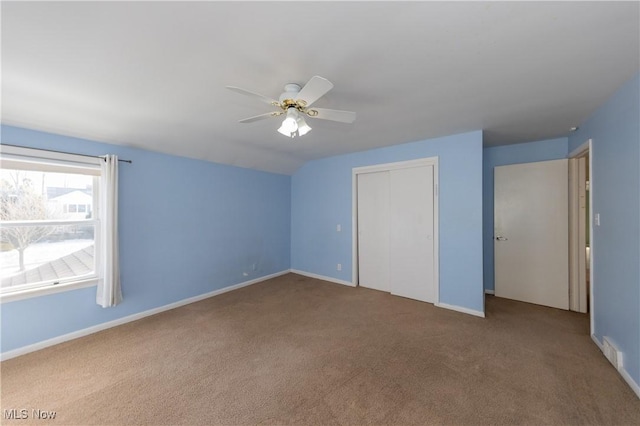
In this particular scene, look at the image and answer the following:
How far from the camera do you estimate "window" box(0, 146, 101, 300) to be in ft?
7.55

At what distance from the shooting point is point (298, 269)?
16.8 feet

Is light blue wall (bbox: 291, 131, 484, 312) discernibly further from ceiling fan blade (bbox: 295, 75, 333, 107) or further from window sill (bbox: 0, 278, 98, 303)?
window sill (bbox: 0, 278, 98, 303)

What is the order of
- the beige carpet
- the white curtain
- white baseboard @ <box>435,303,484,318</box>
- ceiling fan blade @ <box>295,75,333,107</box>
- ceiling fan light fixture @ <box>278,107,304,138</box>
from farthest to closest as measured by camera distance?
white baseboard @ <box>435,303,484,318</box>, the white curtain, ceiling fan light fixture @ <box>278,107,304,138</box>, the beige carpet, ceiling fan blade @ <box>295,75,333,107</box>

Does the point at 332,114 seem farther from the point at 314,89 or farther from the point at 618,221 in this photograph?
the point at 618,221

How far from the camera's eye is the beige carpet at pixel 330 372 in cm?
163

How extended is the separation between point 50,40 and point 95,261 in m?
2.35

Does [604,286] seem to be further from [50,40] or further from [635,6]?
[50,40]

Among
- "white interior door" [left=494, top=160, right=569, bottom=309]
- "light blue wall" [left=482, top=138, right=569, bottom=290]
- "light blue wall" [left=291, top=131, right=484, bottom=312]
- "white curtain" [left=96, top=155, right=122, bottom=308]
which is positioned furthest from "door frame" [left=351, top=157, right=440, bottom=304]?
"white curtain" [left=96, top=155, right=122, bottom=308]

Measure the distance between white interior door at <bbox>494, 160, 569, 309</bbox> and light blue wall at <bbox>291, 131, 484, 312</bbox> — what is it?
98 cm

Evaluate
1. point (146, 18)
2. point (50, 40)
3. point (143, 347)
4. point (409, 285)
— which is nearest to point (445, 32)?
point (146, 18)

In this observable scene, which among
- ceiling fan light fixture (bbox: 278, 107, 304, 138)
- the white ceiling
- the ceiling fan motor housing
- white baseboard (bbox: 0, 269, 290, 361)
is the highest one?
the white ceiling

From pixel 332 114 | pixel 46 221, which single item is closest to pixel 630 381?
pixel 332 114

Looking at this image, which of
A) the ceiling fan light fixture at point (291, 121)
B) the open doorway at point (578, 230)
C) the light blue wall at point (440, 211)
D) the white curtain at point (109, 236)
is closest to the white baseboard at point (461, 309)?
the light blue wall at point (440, 211)

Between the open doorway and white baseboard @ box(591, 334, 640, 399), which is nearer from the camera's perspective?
white baseboard @ box(591, 334, 640, 399)
